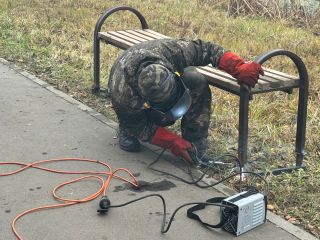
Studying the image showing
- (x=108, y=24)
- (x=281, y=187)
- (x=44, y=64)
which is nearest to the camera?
(x=281, y=187)

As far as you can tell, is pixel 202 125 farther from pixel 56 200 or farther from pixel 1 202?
pixel 1 202

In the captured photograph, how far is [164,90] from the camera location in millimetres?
3592

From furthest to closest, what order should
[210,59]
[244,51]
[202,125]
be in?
[244,51], [202,125], [210,59]

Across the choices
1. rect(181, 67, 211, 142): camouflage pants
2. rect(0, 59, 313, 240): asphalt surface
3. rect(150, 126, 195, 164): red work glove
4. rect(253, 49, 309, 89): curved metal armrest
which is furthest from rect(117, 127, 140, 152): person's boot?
rect(253, 49, 309, 89): curved metal armrest

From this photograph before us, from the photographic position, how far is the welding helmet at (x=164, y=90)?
11.8 feet

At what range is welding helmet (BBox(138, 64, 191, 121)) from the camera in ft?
11.8

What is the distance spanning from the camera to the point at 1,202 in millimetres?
3516

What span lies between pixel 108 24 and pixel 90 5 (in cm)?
171

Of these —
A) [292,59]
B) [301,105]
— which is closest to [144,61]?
[292,59]

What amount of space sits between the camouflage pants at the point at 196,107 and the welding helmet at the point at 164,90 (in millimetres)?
534

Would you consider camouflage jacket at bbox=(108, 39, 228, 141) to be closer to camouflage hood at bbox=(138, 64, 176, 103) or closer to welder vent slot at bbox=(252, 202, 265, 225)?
camouflage hood at bbox=(138, 64, 176, 103)

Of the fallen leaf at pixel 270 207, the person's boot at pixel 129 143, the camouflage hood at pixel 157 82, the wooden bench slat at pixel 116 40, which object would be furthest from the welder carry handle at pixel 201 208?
the wooden bench slat at pixel 116 40

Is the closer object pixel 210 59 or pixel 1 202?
pixel 1 202

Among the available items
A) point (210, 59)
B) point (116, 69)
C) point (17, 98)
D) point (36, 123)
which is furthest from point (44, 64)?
point (210, 59)
